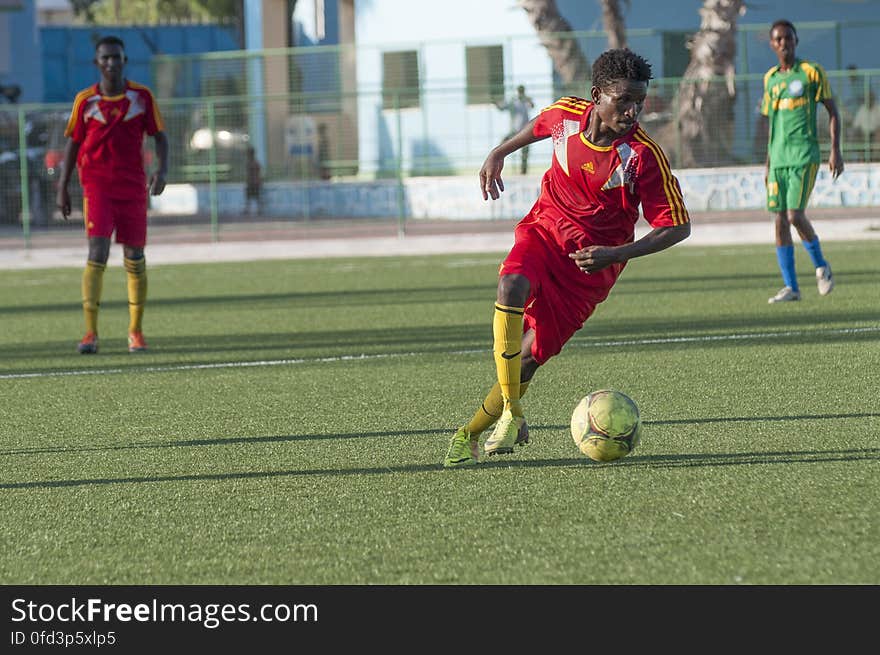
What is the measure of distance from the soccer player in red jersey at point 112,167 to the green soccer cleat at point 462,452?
489 centimetres

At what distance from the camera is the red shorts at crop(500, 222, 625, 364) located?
621 cm

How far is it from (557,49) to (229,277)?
12.6 meters

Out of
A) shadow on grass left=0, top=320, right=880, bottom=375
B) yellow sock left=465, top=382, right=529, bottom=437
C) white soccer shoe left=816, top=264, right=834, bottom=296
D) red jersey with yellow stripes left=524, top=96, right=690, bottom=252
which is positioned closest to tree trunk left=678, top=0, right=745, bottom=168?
white soccer shoe left=816, top=264, right=834, bottom=296

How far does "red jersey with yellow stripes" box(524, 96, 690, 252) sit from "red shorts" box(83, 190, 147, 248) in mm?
5058

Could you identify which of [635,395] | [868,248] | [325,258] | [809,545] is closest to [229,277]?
[325,258]

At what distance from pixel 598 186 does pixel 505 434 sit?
1075 mm

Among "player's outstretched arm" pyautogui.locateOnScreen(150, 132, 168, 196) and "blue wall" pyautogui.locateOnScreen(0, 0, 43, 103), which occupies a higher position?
"blue wall" pyautogui.locateOnScreen(0, 0, 43, 103)

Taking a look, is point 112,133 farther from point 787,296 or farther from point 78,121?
point 787,296

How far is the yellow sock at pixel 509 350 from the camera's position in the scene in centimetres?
614

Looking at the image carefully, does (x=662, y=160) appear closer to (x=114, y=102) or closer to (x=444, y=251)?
(x=114, y=102)

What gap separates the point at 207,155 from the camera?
26531 mm

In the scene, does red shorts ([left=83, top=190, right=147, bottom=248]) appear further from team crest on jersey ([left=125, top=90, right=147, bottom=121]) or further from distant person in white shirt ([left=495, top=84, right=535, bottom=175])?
distant person in white shirt ([left=495, top=84, right=535, bottom=175])

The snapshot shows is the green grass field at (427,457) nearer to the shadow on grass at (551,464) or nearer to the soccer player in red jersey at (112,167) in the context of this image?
the shadow on grass at (551,464)

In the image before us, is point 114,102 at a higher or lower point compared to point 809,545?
higher
